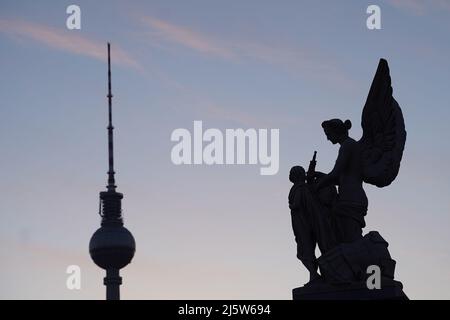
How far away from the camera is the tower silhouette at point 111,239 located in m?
178

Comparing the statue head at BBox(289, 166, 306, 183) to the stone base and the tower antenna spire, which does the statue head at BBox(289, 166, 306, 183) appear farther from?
the tower antenna spire

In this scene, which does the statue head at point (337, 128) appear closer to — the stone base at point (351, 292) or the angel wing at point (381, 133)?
the angel wing at point (381, 133)

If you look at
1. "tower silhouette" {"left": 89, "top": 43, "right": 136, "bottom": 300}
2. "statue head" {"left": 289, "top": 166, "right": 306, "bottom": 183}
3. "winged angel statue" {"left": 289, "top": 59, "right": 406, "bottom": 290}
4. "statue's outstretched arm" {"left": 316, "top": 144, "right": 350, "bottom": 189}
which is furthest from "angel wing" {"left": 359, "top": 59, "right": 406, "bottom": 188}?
"tower silhouette" {"left": 89, "top": 43, "right": 136, "bottom": 300}

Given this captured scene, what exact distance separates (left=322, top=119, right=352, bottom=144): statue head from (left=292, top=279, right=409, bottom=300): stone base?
3.30 metres

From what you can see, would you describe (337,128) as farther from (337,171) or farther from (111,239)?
(111,239)

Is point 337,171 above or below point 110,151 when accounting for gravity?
below

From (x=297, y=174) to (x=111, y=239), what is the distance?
14754 centimetres

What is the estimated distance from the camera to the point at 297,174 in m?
31.3

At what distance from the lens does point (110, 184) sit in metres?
191

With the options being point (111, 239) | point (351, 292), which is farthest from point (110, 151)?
point (351, 292)
